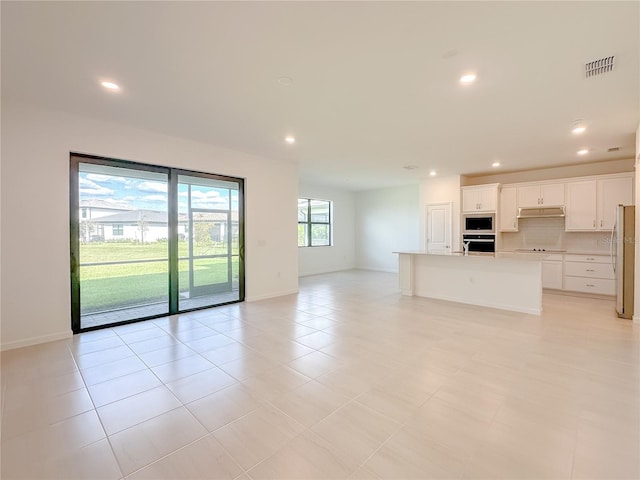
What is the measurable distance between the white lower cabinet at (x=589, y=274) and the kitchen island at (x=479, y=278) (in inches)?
46.1

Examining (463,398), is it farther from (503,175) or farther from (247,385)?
(503,175)

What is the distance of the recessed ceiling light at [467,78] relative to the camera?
2740 millimetres

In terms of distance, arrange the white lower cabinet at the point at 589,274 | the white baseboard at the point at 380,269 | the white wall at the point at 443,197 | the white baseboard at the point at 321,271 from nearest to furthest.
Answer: the white lower cabinet at the point at 589,274 → the white wall at the point at 443,197 → the white baseboard at the point at 321,271 → the white baseboard at the point at 380,269

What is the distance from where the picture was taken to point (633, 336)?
3.65 meters

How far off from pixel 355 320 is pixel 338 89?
308 centimetres

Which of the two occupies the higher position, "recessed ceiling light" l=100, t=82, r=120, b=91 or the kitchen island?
"recessed ceiling light" l=100, t=82, r=120, b=91

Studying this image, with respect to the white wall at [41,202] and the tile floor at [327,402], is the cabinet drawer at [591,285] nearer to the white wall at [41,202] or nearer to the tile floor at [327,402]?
the tile floor at [327,402]

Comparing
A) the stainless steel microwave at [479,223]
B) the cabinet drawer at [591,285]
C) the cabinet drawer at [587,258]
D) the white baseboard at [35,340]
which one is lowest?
the white baseboard at [35,340]

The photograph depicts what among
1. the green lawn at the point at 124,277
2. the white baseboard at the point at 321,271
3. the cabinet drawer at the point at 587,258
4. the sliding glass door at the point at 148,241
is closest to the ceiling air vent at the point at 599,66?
the cabinet drawer at the point at 587,258

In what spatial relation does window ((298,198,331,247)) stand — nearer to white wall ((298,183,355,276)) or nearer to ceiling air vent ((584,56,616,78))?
Answer: white wall ((298,183,355,276))

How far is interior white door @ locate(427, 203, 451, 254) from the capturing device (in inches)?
302

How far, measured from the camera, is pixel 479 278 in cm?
525

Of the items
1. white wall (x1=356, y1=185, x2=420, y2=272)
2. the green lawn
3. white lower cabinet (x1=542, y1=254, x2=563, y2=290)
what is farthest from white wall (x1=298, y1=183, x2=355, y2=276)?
white lower cabinet (x1=542, y1=254, x2=563, y2=290)

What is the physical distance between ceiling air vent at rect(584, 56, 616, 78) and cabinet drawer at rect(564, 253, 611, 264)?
4656mm
